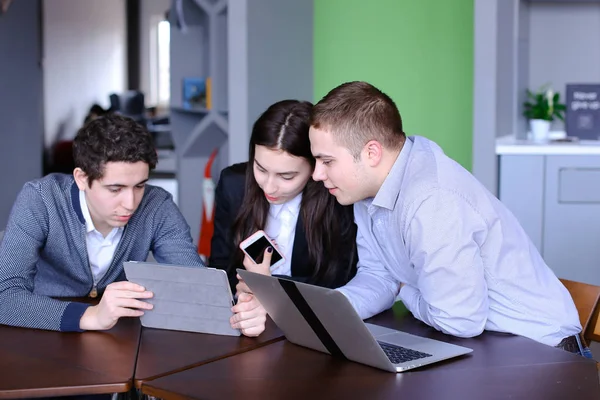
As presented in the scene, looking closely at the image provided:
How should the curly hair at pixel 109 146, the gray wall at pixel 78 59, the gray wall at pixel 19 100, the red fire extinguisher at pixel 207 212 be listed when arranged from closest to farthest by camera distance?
the curly hair at pixel 109 146
the red fire extinguisher at pixel 207 212
the gray wall at pixel 19 100
the gray wall at pixel 78 59

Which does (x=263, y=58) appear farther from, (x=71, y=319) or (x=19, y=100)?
(x=19, y=100)

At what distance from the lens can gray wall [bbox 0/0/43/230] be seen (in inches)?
288

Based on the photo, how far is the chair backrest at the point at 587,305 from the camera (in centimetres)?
221

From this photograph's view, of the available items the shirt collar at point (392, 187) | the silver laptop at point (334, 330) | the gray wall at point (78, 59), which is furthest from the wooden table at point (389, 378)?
the gray wall at point (78, 59)

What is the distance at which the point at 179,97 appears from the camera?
6.00 metres

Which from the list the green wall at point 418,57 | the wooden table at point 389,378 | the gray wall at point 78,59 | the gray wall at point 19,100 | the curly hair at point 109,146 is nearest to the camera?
the wooden table at point 389,378

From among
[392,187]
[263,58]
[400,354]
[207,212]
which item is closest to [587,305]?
[392,187]

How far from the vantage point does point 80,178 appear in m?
2.35

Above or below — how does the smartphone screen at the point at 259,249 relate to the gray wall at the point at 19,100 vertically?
below

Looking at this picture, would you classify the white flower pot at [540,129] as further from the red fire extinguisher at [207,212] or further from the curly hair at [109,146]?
the curly hair at [109,146]

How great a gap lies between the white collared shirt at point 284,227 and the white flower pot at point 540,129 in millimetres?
2343

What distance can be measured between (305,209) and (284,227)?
5.1 inches

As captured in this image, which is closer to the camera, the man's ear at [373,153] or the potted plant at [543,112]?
the man's ear at [373,153]

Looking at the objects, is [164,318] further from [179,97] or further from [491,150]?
[179,97]
